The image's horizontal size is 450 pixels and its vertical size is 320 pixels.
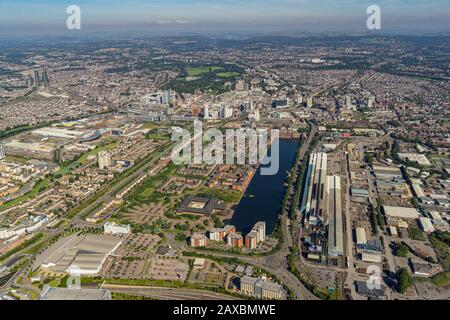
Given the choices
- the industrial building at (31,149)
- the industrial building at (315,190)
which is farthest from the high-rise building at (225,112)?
the industrial building at (31,149)

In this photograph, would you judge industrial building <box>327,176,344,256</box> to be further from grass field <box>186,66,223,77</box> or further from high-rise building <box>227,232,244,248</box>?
grass field <box>186,66,223,77</box>

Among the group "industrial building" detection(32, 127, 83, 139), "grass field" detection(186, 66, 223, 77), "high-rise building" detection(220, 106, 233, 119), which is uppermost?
"grass field" detection(186, 66, 223, 77)

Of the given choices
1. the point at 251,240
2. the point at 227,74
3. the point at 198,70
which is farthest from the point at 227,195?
the point at 198,70

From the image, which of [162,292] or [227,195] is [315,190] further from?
[162,292]

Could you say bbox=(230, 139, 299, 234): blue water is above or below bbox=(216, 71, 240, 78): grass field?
below

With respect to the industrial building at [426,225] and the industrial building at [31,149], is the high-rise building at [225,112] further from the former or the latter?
the industrial building at [426,225]

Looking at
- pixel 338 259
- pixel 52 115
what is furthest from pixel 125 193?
pixel 52 115

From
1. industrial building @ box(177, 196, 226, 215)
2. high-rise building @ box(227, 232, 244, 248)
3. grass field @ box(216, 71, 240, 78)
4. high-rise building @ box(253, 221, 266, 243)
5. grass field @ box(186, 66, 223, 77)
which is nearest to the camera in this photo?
high-rise building @ box(227, 232, 244, 248)

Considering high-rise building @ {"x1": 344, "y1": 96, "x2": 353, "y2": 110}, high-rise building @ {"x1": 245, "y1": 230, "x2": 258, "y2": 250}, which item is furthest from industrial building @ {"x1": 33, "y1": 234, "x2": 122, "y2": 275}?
high-rise building @ {"x1": 344, "y1": 96, "x2": 353, "y2": 110}
